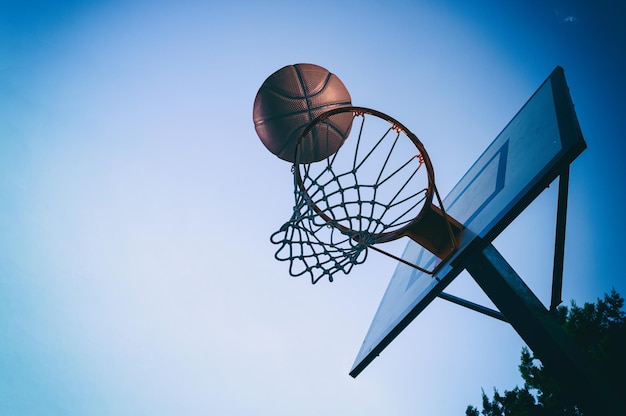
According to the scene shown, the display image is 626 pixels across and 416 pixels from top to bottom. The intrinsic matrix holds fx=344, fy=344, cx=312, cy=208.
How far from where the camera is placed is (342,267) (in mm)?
2742

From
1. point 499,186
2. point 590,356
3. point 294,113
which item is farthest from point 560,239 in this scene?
point 590,356

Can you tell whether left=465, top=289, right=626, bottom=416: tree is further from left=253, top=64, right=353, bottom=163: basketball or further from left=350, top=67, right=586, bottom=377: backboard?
left=253, top=64, right=353, bottom=163: basketball

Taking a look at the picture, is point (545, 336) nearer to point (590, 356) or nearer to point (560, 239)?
point (560, 239)

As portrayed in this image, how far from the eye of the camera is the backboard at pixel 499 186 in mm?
2035

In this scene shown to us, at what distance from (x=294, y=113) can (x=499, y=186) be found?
1.79 metres

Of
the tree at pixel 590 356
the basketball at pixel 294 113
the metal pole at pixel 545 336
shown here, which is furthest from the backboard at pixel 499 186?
the tree at pixel 590 356

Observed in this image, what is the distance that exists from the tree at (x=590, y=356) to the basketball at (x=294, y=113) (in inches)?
185

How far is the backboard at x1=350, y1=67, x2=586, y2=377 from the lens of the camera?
204 cm

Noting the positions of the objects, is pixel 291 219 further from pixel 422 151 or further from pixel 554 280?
pixel 554 280

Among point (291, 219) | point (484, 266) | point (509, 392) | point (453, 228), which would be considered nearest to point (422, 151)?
point (453, 228)

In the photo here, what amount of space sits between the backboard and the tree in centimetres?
330

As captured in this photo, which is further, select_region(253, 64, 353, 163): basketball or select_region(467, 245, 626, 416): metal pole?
select_region(253, 64, 353, 163): basketball

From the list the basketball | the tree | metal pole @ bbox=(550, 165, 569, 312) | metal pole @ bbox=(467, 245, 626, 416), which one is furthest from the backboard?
the tree

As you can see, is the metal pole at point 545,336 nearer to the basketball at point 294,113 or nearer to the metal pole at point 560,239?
the metal pole at point 560,239
